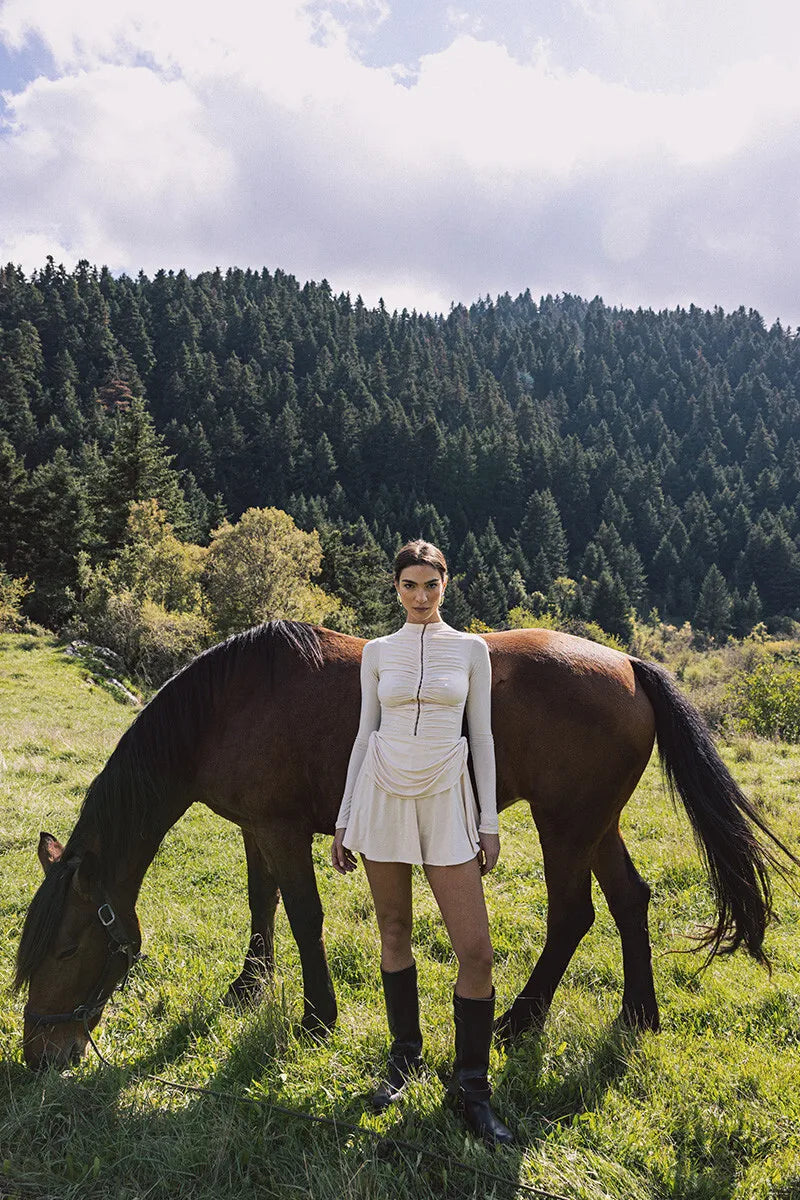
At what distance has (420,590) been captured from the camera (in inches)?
108

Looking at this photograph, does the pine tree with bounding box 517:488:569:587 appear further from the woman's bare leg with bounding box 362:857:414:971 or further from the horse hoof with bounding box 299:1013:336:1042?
the woman's bare leg with bounding box 362:857:414:971

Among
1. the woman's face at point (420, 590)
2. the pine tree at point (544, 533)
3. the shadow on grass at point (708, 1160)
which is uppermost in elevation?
the pine tree at point (544, 533)

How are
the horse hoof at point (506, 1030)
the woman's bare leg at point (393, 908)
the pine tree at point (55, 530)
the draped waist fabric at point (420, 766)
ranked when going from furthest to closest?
the pine tree at point (55, 530), the horse hoof at point (506, 1030), the woman's bare leg at point (393, 908), the draped waist fabric at point (420, 766)

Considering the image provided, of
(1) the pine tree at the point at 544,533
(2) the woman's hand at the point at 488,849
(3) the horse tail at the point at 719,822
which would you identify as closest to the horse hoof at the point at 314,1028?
(2) the woman's hand at the point at 488,849

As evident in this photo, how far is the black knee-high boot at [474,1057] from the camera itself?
2580 mm

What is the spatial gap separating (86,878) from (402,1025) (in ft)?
5.82

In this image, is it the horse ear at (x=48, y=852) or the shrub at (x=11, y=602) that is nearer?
the horse ear at (x=48, y=852)

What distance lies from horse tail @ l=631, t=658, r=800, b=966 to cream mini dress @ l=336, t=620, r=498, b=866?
Answer: 1351 millimetres

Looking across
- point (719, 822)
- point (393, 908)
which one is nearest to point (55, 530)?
point (393, 908)

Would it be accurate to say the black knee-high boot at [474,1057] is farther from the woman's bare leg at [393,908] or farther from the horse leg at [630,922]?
the horse leg at [630,922]

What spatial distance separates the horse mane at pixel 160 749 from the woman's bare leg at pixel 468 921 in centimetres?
150

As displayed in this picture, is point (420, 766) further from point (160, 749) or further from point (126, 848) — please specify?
point (126, 848)

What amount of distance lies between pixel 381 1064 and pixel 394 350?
122319 mm

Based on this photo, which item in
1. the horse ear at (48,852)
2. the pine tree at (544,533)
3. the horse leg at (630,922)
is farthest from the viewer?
the pine tree at (544,533)
